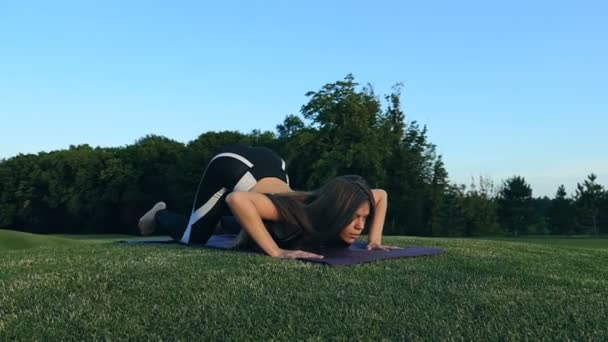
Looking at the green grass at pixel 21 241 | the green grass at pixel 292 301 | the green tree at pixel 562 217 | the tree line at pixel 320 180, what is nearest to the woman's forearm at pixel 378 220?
the green grass at pixel 292 301

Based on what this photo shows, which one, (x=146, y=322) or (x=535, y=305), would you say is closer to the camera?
(x=146, y=322)

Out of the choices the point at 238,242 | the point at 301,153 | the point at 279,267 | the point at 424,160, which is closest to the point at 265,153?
the point at 238,242

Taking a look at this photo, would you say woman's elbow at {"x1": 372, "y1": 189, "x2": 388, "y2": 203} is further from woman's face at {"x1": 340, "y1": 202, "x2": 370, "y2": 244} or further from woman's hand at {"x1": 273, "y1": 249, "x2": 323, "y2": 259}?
woman's hand at {"x1": 273, "y1": 249, "x2": 323, "y2": 259}

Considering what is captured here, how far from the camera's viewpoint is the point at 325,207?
16.4ft

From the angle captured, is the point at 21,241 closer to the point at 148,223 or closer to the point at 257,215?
the point at 148,223

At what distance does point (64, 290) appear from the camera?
3639 mm

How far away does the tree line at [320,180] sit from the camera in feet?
126

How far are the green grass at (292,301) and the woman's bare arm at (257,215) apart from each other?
33 cm

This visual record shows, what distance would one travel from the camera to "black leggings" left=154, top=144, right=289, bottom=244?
20.9 ft

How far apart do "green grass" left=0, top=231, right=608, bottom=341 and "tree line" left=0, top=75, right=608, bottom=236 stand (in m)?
31.9

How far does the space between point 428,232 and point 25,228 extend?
35682mm

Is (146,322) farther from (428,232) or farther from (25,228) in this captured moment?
(25,228)

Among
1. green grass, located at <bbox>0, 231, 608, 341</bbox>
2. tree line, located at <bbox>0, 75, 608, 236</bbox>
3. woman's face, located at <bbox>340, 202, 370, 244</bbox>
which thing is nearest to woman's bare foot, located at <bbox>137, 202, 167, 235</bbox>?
green grass, located at <bbox>0, 231, 608, 341</bbox>

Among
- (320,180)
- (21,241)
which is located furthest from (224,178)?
(320,180)
